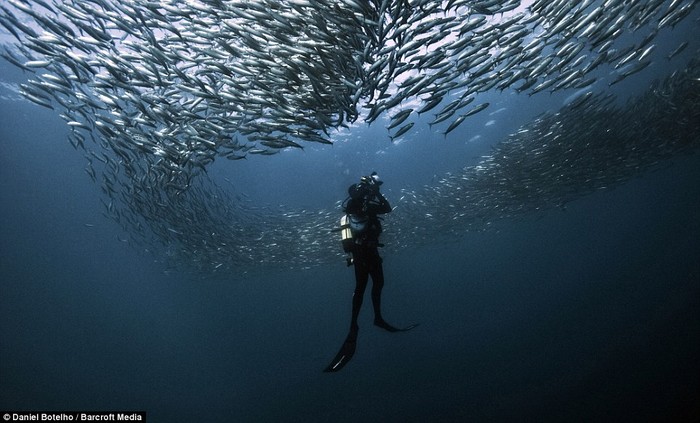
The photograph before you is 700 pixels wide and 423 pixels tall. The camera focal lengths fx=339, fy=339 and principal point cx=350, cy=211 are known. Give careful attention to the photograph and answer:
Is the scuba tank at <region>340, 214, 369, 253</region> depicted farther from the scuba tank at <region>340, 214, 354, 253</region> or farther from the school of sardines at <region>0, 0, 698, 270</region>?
the school of sardines at <region>0, 0, 698, 270</region>

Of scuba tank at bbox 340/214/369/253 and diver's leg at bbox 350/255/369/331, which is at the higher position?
scuba tank at bbox 340/214/369/253

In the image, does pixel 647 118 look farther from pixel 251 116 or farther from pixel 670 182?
pixel 670 182

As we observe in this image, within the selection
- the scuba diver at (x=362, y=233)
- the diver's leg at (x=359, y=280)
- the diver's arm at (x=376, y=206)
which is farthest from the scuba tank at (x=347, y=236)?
the diver's arm at (x=376, y=206)

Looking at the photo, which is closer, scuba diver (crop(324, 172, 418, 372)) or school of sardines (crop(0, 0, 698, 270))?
school of sardines (crop(0, 0, 698, 270))

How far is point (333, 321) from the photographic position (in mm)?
77312

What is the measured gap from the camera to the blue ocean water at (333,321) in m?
18.2

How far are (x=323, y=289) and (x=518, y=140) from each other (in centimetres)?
7062

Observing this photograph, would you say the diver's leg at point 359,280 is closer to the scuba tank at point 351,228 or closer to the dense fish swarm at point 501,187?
the scuba tank at point 351,228

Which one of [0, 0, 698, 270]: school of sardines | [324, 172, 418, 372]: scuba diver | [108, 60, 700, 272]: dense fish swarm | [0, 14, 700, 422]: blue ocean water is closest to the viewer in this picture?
[0, 0, 698, 270]: school of sardines

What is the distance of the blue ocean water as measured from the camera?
18.2 m

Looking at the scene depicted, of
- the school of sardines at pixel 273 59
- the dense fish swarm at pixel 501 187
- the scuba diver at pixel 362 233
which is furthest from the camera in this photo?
the dense fish swarm at pixel 501 187

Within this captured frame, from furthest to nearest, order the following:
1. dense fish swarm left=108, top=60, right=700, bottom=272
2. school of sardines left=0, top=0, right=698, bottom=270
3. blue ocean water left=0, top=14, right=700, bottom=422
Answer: blue ocean water left=0, top=14, right=700, bottom=422 < dense fish swarm left=108, top=60, right=700, bottom=272 < school of sardines left=0, top=0, right=698, bottom=270

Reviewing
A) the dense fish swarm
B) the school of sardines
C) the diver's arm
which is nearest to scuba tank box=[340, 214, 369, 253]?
the diver's arm

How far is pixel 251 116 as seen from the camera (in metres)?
6.61
